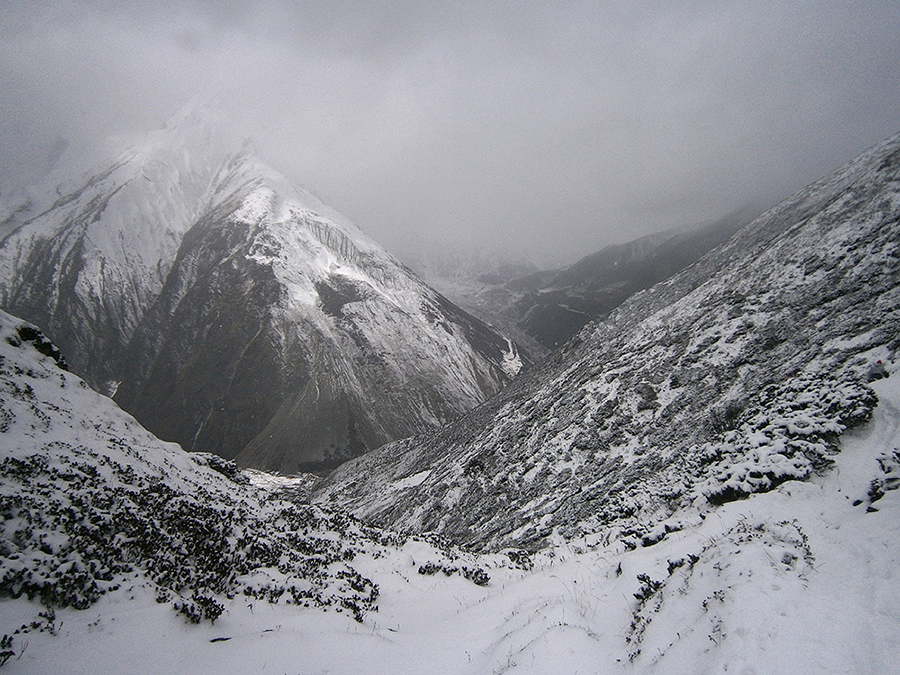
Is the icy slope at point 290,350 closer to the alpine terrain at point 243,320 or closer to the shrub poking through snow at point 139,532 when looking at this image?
the alpine terrain at point 243,320

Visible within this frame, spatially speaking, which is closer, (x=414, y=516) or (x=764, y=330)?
(x=764, y=330)

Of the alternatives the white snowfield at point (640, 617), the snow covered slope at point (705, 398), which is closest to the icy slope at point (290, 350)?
the snow covered slope at point (705, 398)

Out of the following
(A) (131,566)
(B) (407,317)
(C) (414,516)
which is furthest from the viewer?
(B) (407,317)

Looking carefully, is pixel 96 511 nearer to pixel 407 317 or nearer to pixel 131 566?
pixel 131 566

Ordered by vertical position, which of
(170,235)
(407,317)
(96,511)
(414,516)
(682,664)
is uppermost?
(170,235)

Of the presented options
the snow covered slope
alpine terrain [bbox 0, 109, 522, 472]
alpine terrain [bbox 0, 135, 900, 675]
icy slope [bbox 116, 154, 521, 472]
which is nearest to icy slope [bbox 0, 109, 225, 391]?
alpine terrain [bbox 0, 109, 522, 472]

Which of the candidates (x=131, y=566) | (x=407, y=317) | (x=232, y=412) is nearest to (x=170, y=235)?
(x=232, y=412)

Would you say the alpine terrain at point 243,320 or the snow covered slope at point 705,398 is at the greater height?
the alpine terrain at point 243,320
